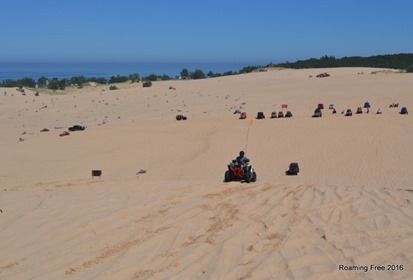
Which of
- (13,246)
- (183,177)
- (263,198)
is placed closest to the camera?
(13,246)

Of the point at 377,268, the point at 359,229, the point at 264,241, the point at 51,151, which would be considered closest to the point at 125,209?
the point at 264,241

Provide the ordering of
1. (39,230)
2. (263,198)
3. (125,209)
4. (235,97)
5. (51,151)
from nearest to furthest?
(39,230)
(125,209)
(263,198)
(51,151)
(235,97)

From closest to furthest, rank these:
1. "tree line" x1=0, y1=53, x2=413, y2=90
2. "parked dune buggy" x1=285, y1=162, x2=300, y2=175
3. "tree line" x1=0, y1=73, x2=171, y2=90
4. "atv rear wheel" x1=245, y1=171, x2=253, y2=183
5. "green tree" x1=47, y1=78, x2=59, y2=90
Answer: "atv rear wheel" x1=245, y1=171, x2=253, y2=183 < "parked dune buggy" x1=285, y1=162, x2=300, y2=175 < "green tree" x1=47, y1=78, x2=59, y2=90 < "tree line" x1=0, y1=73, x2=171, y2=90 < "tree line" x1=0, y1=53, x2=413, y2=90

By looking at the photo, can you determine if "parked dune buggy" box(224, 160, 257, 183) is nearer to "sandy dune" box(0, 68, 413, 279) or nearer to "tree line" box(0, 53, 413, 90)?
"sandy dune" box(0, 68, 413, 279)

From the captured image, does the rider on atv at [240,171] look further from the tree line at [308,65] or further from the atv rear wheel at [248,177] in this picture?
the tree line at [308,65]

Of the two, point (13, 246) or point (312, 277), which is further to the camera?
point (13, 246)

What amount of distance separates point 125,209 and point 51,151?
59.5ft

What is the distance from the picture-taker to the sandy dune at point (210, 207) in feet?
21.4

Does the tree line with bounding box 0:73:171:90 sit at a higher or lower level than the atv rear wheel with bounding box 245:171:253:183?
lower

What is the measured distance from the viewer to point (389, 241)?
709cm

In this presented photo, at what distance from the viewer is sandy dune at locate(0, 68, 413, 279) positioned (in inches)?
257

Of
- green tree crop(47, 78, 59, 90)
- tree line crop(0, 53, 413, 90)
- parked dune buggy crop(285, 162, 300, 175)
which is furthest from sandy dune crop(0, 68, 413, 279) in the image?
tree line crop(0, 53, 413, 90)

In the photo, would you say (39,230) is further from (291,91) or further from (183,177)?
(291,91)

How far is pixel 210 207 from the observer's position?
957 centimetres
